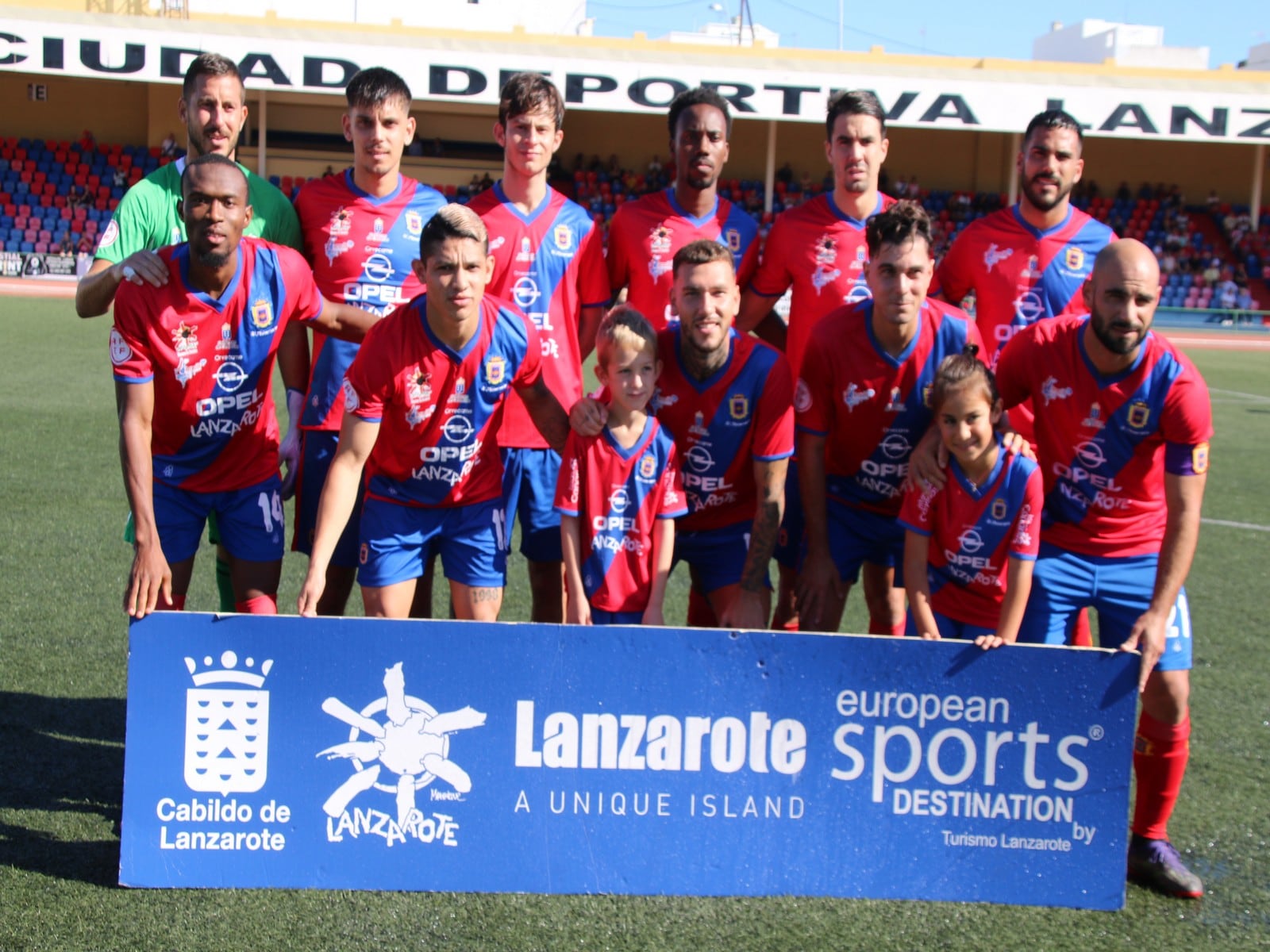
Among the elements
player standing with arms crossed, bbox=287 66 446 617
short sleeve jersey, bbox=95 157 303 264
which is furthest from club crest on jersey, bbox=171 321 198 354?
player standing with arms crossed, bbox=287 66 446 617

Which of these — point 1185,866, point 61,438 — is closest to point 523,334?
point 1185,866

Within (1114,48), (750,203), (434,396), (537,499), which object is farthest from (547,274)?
(1114,48)

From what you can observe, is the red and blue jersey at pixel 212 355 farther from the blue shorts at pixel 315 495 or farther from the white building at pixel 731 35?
the white building at pixel 731 35

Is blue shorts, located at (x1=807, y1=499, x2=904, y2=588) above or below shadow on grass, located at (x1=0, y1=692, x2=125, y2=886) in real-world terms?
above

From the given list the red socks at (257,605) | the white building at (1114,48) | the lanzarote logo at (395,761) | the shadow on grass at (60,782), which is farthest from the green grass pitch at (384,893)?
the white building at (1114,48)

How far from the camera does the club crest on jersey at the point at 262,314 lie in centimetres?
404

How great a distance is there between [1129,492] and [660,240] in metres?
1.99

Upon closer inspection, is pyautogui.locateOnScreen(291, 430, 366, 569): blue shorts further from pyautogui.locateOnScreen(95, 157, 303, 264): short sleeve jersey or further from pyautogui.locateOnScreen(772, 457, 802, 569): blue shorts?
pyautogui.locateOnScreen(772, 457, 802, 569): blue shorts

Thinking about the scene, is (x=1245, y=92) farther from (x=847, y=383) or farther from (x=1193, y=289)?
(x=847, y=383)

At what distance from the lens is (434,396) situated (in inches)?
159

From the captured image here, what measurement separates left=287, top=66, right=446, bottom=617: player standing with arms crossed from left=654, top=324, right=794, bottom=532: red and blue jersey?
1144 millimetres

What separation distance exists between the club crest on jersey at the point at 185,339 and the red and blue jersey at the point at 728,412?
150 centimetres

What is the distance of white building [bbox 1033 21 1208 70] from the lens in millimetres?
48688

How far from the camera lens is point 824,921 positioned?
3496 mm
